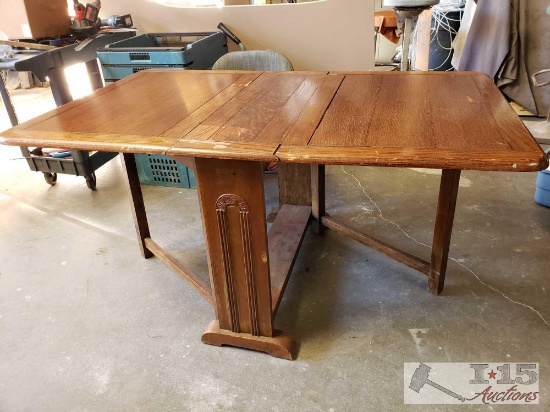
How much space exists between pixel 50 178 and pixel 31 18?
3.29ft

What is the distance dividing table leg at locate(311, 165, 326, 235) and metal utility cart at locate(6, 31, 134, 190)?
1.41 metres

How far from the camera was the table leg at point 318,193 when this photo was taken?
2.25 meters

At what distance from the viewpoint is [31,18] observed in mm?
2695

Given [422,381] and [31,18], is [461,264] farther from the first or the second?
[31,18]

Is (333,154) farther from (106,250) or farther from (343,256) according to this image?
(106,250)

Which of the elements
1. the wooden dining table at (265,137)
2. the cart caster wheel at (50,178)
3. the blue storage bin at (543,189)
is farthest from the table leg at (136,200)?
the blue storage bin at (543,189)

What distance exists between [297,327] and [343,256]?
0.53 meters

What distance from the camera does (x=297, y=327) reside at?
1785mm

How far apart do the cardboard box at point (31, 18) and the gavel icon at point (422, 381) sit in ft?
9.10

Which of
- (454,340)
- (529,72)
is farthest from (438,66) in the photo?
(454,340)

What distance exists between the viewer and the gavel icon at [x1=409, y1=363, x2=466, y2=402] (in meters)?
1.50

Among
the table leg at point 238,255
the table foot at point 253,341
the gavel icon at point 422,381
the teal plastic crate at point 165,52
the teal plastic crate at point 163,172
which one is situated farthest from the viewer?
the teal plastic crate at point 163,172

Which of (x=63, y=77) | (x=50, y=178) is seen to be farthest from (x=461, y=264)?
(x=50, y=178)
